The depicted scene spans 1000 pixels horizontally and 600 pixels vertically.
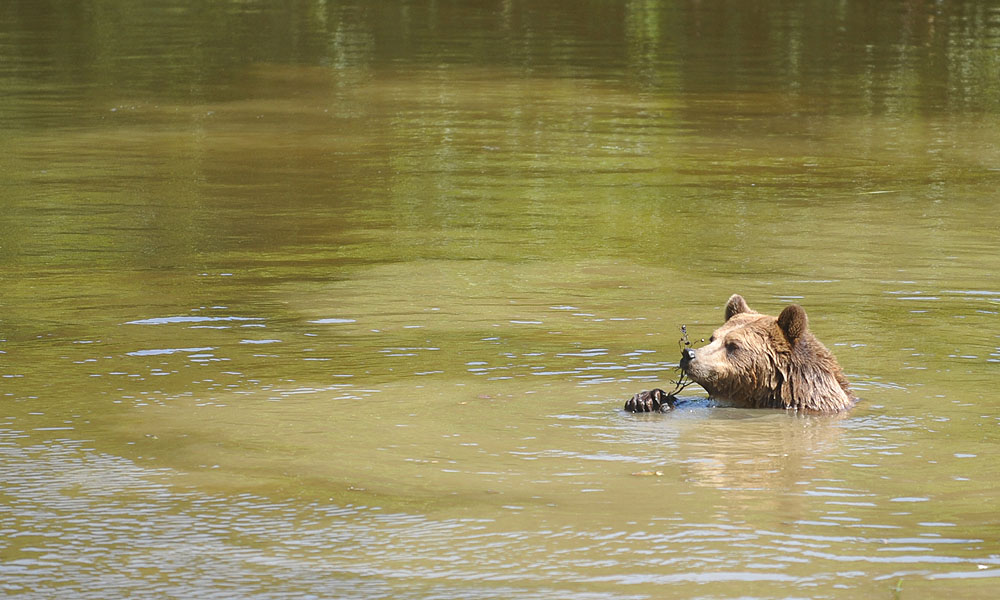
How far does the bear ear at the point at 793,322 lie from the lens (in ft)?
26.7

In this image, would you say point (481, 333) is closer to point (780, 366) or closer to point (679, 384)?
point (679, 384)

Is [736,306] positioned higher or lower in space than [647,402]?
higher

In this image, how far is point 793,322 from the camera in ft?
26.8

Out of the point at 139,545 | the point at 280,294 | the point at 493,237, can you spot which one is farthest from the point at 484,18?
the point at 139,545

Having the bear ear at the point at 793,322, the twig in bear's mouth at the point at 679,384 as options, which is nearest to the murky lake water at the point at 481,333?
the twig in bear's mouth at the point at 679,384

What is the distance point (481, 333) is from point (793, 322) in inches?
90.3

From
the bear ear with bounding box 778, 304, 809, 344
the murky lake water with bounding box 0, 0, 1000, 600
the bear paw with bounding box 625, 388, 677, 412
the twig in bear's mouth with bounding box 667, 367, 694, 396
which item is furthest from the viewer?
the twig in bear's mouth with bounding box 667, 367, 694, 396

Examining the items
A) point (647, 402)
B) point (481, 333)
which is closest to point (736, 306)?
point (647, 402)

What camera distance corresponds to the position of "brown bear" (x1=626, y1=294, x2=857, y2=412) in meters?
8.14

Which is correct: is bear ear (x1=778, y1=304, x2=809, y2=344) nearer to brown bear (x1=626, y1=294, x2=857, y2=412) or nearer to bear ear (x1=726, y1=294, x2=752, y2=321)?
brown bear (x1=626, y1=294, x2=857, y2=412)

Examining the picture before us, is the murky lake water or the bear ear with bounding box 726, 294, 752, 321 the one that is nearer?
the murky lake water

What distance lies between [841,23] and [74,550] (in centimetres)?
2964

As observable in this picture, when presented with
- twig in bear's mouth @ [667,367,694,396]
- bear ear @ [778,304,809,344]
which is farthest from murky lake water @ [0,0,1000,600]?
bear ear @ [778,304,809,344]

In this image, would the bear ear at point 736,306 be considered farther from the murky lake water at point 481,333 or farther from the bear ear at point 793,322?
the murky lake water at point 481,333
